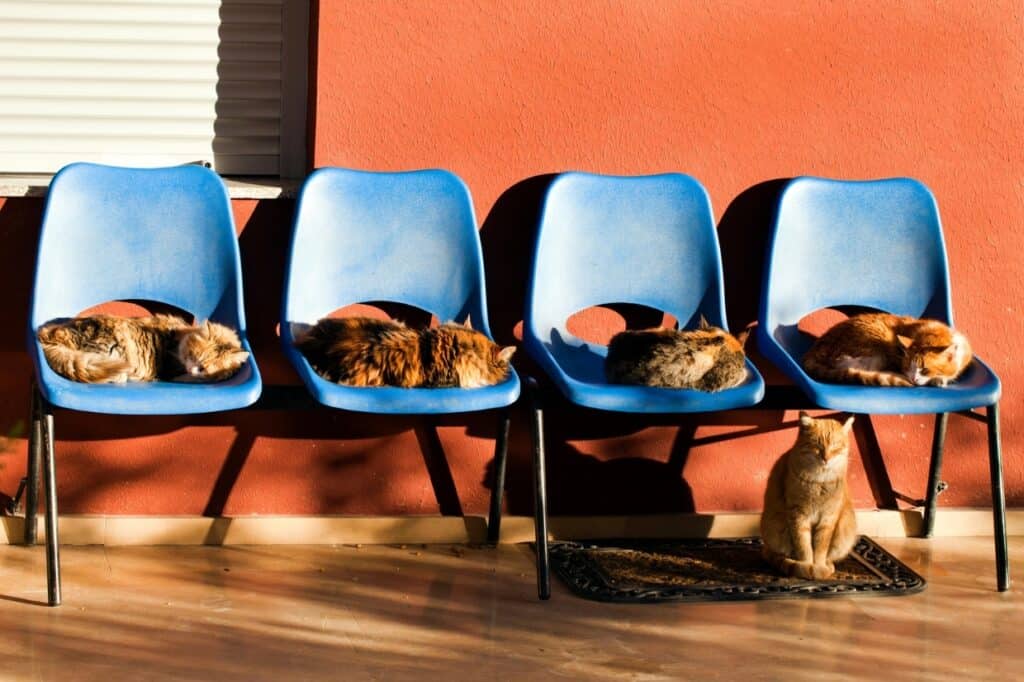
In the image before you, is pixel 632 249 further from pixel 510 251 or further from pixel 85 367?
pixel 85 367

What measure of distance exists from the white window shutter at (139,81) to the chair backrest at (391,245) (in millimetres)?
415

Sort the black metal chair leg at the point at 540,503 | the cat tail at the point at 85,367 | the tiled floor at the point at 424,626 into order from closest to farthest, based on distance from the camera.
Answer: the tiled floor at the point at 424,626 < the cat tail at the point at 85,367 < the black metal chair leg at the point at 540,503

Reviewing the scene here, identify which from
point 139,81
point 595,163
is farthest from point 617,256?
point 139,81

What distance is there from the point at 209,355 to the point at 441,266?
28.1 inches

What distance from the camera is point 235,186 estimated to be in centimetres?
380

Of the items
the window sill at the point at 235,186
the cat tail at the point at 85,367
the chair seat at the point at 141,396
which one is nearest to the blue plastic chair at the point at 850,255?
the window sill at the point at 235,186

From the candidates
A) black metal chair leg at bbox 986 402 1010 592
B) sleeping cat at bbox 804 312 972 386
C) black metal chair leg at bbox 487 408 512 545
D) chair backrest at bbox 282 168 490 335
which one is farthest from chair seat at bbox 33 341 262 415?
black metal chair leg at bbox 986 402 1010 592

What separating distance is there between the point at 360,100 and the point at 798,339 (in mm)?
1427

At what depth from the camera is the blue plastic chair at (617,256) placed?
12.5ft

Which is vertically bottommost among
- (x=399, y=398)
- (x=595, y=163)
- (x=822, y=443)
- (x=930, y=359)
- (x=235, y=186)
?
(x=822, y=443)

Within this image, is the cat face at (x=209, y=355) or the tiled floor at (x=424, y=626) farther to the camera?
the cat face at (x=209, y=355)

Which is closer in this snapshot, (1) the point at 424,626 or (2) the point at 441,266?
(1) the point at 424,626

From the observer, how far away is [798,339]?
398 centimetres

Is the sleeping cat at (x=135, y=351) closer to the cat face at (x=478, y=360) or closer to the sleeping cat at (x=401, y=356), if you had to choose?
the sleeping cat at (x=401, y=356)
